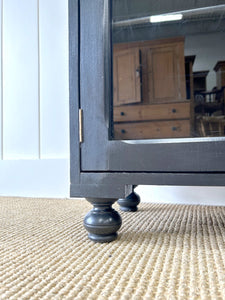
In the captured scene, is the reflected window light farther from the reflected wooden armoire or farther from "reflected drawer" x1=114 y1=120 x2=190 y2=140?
"reflected drawer" x1=114 y1=120 x2=190 y2=140

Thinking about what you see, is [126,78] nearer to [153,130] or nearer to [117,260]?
[153,130]

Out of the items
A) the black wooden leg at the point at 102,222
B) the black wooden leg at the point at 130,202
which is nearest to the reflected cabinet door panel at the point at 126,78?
the black wooden leg at the point at 102,222

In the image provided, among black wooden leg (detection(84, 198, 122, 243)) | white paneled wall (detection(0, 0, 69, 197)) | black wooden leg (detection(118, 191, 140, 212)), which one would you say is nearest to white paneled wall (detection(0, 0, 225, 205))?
white paneled wall (detection(0, 0, 69, 197))

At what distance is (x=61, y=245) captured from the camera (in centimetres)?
46

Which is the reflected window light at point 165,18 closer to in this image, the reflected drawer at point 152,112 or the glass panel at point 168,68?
the glass panel at point 168,68

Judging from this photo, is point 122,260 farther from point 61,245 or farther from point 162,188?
point 162,188

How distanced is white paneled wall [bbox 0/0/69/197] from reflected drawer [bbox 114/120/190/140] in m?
0.66

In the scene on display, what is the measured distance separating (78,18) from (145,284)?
41 centimetres

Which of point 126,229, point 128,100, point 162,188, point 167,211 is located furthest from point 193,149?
point 162,188

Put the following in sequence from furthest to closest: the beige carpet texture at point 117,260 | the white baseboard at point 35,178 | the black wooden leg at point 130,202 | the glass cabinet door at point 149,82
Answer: the white baseboard at point 35,178 < the black wooden leg at point 130,202 < the glass cabinet door at point 149,82 < the beige carpet texture at point 117,260

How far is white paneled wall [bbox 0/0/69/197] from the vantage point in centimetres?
112

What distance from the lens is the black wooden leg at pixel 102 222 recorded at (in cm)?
45

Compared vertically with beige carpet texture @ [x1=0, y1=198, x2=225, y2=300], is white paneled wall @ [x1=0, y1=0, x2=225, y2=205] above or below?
above

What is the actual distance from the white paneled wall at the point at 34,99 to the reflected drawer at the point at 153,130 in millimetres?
663
